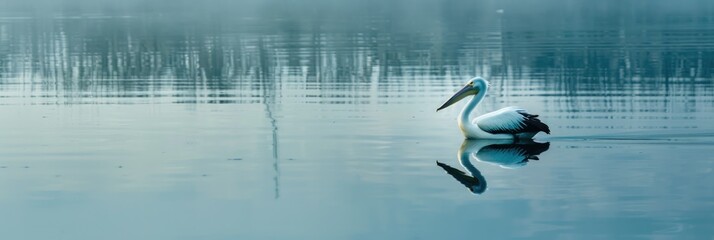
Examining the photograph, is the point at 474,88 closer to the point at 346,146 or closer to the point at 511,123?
the point at 511,123

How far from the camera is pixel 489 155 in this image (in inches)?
592

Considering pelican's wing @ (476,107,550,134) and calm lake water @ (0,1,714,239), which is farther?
pelican's wing @ (476,107,550,134)

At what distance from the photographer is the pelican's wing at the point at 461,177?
12969mm

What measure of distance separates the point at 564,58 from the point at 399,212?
1904 centimetres

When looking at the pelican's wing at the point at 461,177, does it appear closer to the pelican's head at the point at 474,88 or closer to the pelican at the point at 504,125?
the pelican at the point at 504,125

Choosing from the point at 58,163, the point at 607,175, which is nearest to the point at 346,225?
the point at 607,175

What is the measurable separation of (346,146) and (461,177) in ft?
8.45

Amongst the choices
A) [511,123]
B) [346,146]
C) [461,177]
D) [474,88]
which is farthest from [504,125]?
[461,177]

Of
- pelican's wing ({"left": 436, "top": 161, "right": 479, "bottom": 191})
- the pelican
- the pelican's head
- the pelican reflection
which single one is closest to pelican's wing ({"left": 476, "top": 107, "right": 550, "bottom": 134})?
the pelican

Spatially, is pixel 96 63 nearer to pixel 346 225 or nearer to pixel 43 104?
pixel 43 104

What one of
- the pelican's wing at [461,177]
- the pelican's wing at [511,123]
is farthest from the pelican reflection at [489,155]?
the pelican's wing at [511,123]

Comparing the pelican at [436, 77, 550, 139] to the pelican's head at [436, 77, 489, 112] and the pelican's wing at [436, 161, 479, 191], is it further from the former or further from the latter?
the pelican's wing at [436, 161, 479, 191]

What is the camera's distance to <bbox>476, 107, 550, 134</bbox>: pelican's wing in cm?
1582

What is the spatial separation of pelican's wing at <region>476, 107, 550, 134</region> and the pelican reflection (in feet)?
0.50
